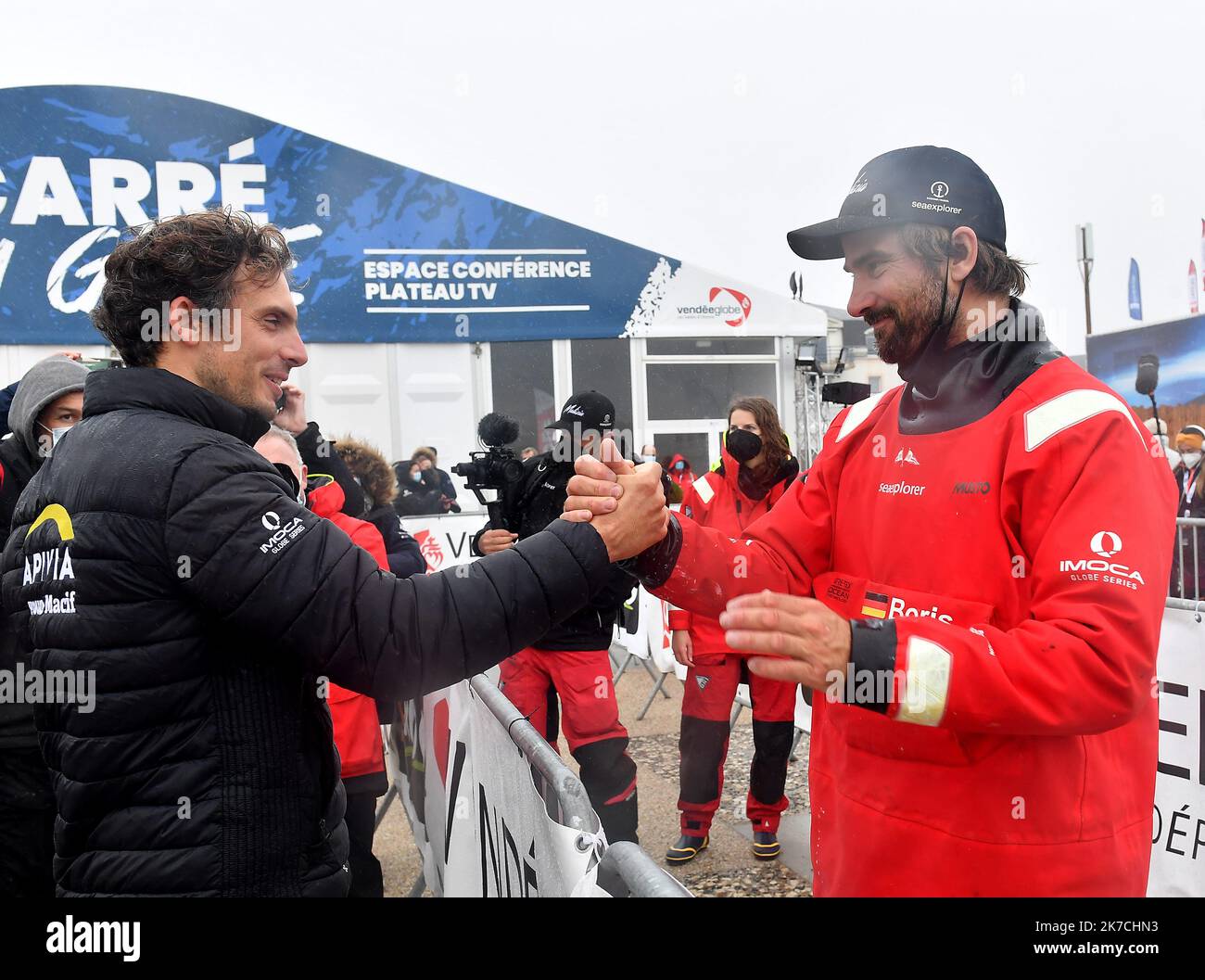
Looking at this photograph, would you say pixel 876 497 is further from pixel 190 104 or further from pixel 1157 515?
pixel 190 104

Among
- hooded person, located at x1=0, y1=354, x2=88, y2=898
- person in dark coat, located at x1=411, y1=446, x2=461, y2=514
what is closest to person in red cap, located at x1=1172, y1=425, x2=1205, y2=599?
hooded person, located at x1=0, y1=354, x2=88, y2=898

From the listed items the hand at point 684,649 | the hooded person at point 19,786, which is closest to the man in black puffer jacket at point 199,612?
the hooded person at point 19,786

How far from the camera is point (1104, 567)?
4.95 ft

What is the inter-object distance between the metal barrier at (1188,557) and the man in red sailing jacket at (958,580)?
106 inches

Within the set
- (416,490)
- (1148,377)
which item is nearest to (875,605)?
(1148,377)

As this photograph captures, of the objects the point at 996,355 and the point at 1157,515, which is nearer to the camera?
the point at 1157,515

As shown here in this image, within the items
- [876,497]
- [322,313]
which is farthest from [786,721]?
[322,313]

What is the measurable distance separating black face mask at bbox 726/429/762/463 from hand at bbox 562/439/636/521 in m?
2.80

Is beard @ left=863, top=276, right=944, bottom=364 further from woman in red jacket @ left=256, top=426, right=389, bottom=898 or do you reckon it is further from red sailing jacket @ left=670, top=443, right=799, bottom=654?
red sailing jacket @ left=670, top=443, right=799, bottom=654

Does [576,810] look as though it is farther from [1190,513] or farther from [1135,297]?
[1135,297]

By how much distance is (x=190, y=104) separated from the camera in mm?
14062

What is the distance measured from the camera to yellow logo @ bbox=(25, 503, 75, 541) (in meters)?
1.56

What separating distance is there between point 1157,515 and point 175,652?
1.77 metres

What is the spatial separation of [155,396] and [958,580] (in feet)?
5.27
